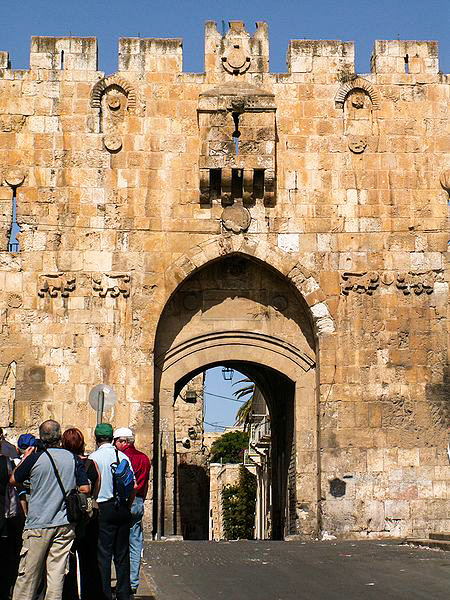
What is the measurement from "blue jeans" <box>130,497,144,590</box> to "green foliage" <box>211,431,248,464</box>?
37.7 meters

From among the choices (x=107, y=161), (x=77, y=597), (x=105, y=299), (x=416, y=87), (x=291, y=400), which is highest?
(x=416, y=87)

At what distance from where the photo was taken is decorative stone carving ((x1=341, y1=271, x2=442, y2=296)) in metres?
18.7

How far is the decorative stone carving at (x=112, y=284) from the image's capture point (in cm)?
1845

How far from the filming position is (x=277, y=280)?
19.4 m

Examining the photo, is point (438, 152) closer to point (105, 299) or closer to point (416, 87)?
point (416, 87)

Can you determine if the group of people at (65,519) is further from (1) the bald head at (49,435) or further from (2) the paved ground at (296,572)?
(2) the paved ground at (296,572)

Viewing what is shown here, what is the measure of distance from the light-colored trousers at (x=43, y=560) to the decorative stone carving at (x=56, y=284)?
10884 mm

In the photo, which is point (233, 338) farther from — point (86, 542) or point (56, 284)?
point (86, 542)

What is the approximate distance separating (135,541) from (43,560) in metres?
2.33

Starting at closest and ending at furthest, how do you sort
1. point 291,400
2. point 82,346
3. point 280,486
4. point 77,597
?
point 77,597 → point 82,346 → point 291,400 → point 280,486

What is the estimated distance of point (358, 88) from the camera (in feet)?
63.2

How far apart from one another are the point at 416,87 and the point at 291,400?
6178 millimetres

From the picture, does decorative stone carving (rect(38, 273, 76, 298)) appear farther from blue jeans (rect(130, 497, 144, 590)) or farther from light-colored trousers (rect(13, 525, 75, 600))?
light-colored trousers (rect(13, 525, 75, 600))

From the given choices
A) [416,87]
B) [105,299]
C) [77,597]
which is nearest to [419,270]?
[416,87]
